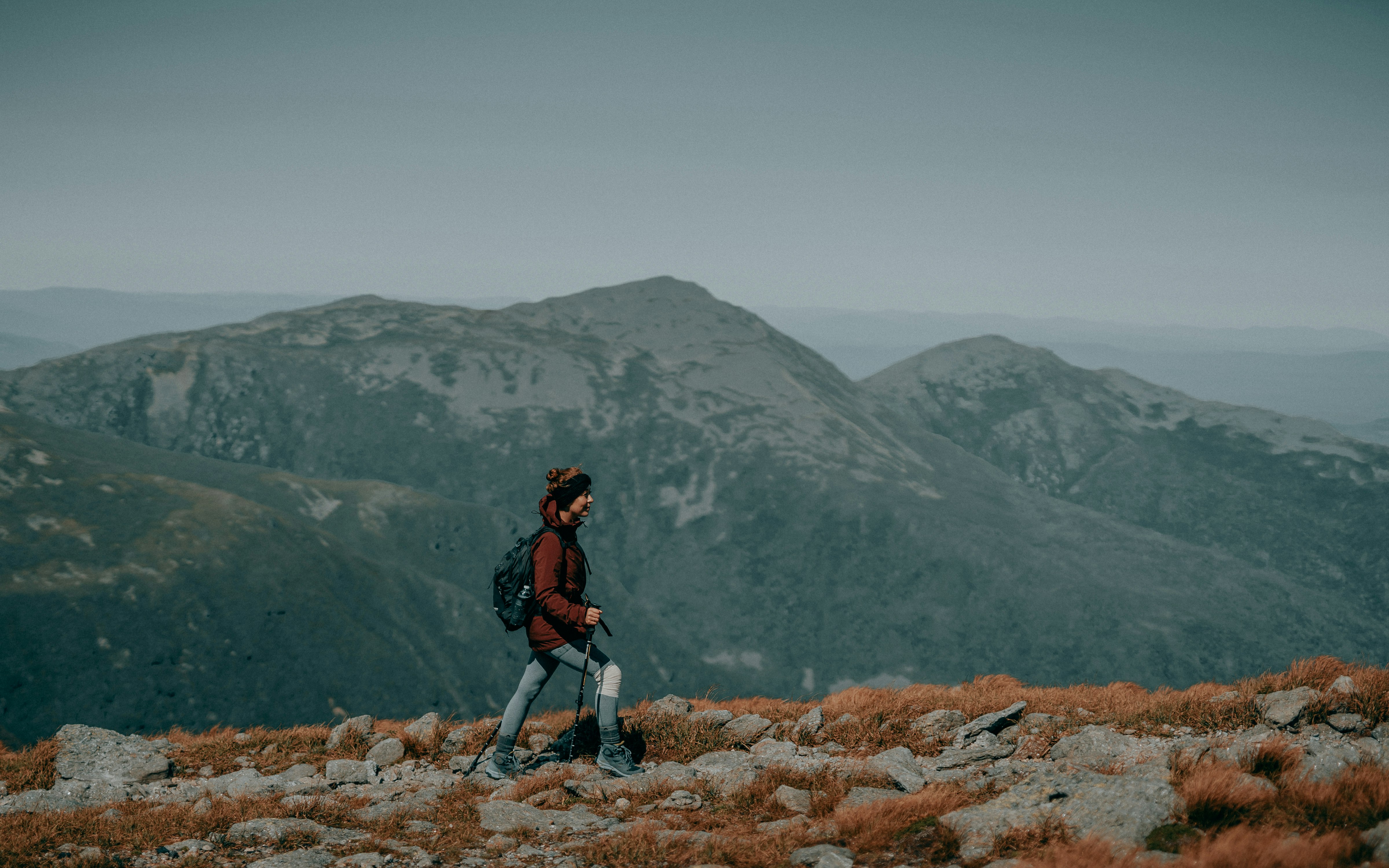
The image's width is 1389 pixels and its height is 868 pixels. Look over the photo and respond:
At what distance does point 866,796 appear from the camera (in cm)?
845

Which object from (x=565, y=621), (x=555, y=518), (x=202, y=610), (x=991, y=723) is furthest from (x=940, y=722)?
(x=202, y=610)

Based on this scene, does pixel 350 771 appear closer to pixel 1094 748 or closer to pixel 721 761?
pixel 721 761

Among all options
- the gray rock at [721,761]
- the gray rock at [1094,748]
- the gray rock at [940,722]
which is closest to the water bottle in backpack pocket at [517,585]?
the gray rock at [721,761]

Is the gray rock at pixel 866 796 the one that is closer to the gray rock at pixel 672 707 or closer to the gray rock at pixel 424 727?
the gray rock at pixel 672 707

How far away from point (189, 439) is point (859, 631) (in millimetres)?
150756

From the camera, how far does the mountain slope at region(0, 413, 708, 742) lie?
81312mm

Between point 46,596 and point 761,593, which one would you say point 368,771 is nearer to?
point 46,596

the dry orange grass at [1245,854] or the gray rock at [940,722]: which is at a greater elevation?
the dry orange grass at [1245,854]

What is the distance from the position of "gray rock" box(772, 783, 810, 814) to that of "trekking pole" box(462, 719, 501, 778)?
3752 mm

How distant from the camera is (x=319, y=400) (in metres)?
186

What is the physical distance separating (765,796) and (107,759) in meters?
9.55

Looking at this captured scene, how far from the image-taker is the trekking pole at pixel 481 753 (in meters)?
10.4

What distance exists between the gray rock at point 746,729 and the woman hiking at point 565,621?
2245 millimetres

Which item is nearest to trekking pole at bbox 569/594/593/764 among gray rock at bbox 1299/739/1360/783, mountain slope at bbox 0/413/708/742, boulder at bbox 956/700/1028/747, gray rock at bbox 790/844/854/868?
gray rock at bbox 790/844/854/868
